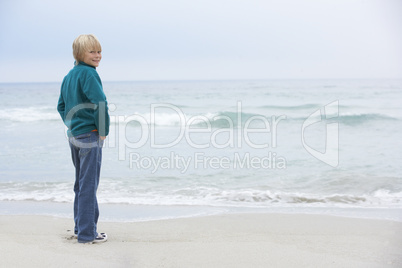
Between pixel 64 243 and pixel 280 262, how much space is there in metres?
1.57

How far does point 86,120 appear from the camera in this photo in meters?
2.95

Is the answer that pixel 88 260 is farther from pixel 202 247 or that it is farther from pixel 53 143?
pixel 53 143

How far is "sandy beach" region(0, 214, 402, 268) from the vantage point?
274 centimetres

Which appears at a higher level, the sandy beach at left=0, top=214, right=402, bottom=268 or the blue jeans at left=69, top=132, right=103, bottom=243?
the blue jeans at left=69, top=132, right=103, bottom=243

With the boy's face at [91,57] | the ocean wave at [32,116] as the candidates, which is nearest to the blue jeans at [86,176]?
the boy's face at [91,57]

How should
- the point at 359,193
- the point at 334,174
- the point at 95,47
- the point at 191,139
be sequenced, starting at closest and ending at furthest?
the point at 95,47 < the point at 359,193 < the point at 334,174 < the point at 191,139

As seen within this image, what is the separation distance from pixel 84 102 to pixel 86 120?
0.13 meters

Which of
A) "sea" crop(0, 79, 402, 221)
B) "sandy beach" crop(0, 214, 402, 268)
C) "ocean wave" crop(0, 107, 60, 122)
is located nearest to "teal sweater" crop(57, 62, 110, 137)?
"sandy beach" crop(0, 214, 402, 268)

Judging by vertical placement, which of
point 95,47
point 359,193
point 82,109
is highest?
point 95,47

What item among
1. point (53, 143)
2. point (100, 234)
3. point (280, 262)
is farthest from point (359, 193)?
point (53, 143)

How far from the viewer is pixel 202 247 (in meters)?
3.05

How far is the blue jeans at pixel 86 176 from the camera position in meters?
3.00

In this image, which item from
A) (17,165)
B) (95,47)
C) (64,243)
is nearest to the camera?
(95,47)

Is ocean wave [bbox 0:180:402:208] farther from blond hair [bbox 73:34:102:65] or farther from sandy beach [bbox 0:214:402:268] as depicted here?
blond hair [bbox 73:34:102:65]
